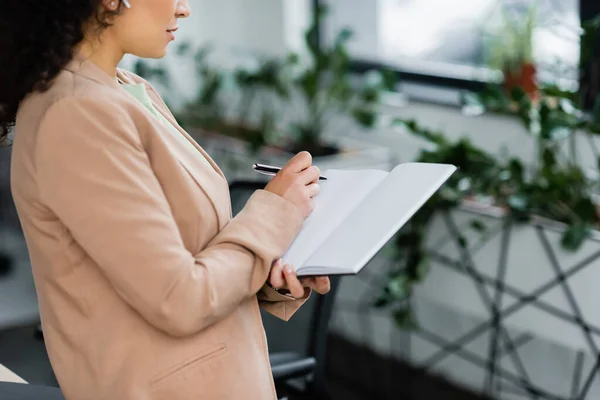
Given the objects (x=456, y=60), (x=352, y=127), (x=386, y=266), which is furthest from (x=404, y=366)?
(x=456, y=60)

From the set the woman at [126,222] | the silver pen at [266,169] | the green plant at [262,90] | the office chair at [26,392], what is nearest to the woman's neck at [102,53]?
the woman at [126,222]

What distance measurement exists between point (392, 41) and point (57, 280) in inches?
97.9

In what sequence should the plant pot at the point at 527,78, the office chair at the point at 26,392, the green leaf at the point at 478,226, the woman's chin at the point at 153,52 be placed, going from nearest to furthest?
the woman's chin at the point at 153,52 < the office chair at the point at 26,392 < the green leaf at the point at 478,226 < the plant pot at the point at 527,78

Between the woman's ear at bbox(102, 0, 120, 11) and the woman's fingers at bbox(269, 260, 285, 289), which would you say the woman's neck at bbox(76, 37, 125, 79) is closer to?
the woman's ear at bbox(102, 0, 120, 11)

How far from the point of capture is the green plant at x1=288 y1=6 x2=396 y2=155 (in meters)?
2.92

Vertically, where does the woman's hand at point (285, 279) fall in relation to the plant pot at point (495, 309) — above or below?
above

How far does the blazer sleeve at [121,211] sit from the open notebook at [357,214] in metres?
0.14

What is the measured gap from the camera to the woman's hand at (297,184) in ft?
3.66

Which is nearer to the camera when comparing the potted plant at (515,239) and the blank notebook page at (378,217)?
the blank notebook page at (378,217)

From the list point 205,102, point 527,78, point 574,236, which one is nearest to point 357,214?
point 574,236

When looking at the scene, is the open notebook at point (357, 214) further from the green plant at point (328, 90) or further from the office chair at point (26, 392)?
the green plant at point (328, 90)

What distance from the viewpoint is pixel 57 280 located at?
40.0 inches

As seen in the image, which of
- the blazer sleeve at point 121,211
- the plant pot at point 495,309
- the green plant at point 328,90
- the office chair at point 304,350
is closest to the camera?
Result: the blazer sleeve at point 121,211

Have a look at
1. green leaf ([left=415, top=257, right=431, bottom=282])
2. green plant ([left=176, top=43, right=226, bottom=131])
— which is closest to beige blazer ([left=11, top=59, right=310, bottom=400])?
green leaf ([left=415, top=257, right=431, bottom=282])
